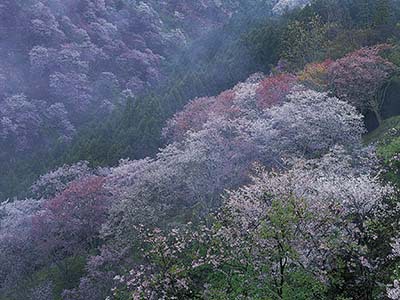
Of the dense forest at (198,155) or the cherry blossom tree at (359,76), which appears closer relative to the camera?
the dense forest at (198,155)

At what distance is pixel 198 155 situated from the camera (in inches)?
1044

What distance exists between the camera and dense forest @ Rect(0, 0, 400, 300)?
15852 mm

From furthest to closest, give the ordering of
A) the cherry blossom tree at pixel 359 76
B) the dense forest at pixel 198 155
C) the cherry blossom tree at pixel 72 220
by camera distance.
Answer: the cherry blossom tree at pixel 359 76
the cherry blossom tree at pixel 72 220
the dense forest at pixel 198 155

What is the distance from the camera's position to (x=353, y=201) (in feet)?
53.6

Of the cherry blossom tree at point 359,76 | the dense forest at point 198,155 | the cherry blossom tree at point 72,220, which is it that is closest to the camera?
the dense forest at point 198,155

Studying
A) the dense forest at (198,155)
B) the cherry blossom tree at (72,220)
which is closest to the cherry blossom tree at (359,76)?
the dense forest at (198,155)

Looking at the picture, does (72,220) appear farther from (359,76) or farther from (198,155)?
(359,76)

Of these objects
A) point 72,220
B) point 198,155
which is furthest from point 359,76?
point 72,220

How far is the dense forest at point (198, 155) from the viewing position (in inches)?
624

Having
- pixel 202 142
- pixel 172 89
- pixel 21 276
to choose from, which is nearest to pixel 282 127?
pixel 202 142

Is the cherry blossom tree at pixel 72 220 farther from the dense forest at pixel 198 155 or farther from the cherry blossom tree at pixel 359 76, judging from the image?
the cherry blossom tree at pixel 359 76

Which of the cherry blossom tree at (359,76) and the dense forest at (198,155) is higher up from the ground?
the cherry blossom tree at (359,76)

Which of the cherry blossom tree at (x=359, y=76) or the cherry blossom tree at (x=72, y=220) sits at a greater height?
the cherry blossom tree at (x=359, y=76)

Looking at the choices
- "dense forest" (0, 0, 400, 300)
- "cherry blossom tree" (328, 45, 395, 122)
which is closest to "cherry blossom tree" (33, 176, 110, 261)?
"dense forest" (0, 0, 400, 300)
